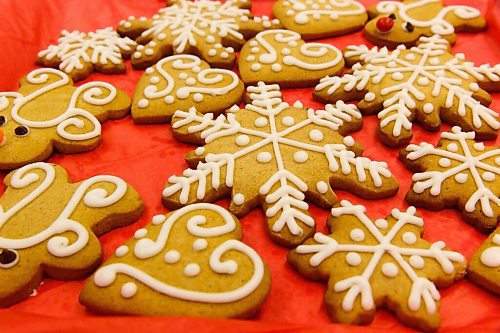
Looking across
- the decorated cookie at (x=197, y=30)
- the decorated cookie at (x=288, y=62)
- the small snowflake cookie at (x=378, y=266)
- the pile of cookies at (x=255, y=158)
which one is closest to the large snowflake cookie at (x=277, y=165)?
the pile of cookies at (x=255, y=158)

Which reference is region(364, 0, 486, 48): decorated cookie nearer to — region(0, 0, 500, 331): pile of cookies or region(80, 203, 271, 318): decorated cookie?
region(0, 0, 500, 331): pile of cookies

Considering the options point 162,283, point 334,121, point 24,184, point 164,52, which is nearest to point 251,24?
point 164,52

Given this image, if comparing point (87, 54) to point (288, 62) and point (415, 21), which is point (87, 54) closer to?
point (288, 62)

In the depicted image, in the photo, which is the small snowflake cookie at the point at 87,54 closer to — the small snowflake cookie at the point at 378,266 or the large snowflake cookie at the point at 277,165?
the large snowflake cookie at the point at 277,165

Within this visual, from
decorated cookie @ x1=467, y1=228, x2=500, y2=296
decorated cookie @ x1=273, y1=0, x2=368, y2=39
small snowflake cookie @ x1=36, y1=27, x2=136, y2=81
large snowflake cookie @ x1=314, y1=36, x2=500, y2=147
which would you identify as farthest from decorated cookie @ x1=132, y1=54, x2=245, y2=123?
decorated cookie @ x1=467, y1=228, x2=500, y2=296

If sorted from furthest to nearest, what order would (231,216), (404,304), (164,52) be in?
(164,52) → (231,216) → (404,304)

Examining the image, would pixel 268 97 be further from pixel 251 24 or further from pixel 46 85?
pixel 46 85
